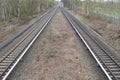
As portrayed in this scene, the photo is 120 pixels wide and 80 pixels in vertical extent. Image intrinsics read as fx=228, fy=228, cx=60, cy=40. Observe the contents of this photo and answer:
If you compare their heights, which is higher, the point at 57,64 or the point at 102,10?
the point at 102,10

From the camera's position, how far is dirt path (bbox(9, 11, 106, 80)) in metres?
11.6

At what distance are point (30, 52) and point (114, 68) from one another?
6622 mm

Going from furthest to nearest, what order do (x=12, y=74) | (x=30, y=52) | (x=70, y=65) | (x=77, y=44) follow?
(x=77, y=44) → (x=30, y=52) → (x=70, y=65) → (x=12, y=74)

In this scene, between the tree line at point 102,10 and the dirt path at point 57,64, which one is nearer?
the dirt path at point 57,64

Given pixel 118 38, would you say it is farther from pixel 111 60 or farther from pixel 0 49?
pixel 0 49

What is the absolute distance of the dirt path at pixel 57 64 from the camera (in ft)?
38.1

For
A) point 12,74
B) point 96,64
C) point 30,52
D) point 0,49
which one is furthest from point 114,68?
point 0,49

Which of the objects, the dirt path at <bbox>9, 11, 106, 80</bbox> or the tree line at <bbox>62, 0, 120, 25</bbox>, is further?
the tree line at <bbox>62, 0, 120, 25</bbox>

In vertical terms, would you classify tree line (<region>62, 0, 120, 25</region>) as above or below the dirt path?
above

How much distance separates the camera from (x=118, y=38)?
22.1m

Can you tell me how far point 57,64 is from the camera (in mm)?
13594

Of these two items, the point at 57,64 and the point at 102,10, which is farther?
the point at 102,10

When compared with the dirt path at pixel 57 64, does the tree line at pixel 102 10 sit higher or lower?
higher

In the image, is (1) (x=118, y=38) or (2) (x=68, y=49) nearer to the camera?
(2) (x=68, y=49)
